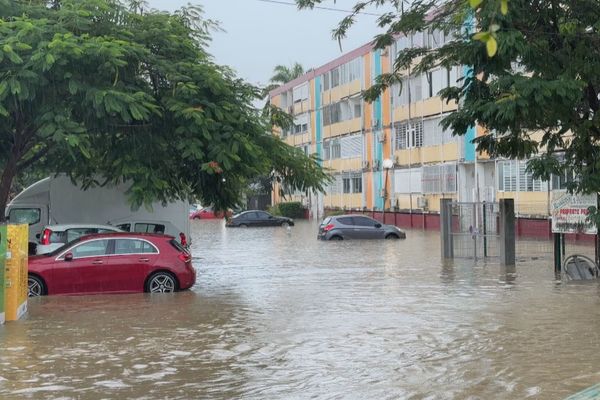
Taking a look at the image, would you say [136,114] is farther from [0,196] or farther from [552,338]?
[552,338]

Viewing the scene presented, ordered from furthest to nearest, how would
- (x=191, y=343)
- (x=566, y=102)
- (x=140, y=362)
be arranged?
(x=566, y=102)
(x=191, y=343)
(x=140, y=362)

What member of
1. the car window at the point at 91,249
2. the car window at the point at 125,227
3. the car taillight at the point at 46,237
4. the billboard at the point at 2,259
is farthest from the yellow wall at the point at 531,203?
the billboard at the point at 2,259

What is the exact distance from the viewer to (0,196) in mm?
20484

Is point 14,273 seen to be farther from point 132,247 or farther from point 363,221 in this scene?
point 363,221

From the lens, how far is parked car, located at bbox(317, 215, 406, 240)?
124ft

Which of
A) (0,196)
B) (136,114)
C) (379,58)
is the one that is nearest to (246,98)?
(136,114)

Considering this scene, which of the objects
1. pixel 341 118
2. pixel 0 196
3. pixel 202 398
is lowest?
pixel 202 398

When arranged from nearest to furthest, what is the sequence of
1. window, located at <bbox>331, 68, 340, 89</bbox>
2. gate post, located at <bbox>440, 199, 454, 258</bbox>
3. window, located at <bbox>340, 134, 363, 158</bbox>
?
gate post, located at <bbox>440, 199, 454, 258</bbox>, window, located at <bbox>340, 134, 363, 158</bbox>, window, located at <bbox>331, 68, 340, 89</bbox>

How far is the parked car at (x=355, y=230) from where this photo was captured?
3766 centimetres

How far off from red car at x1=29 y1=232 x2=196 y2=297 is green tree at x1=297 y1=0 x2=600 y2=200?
5376 mm

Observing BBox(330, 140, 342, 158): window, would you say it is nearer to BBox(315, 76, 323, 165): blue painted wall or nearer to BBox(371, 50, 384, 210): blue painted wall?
BBox(315, 76, 323, 165): blue painted wall

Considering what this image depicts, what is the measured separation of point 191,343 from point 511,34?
6.15 m

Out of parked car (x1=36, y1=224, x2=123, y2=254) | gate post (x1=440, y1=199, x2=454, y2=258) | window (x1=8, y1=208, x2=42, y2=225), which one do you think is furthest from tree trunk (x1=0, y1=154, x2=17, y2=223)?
gate post (x1=440, y1=199, x2=454, y2=258)

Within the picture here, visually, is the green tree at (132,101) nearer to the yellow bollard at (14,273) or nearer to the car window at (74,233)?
the car window at (74,233)
